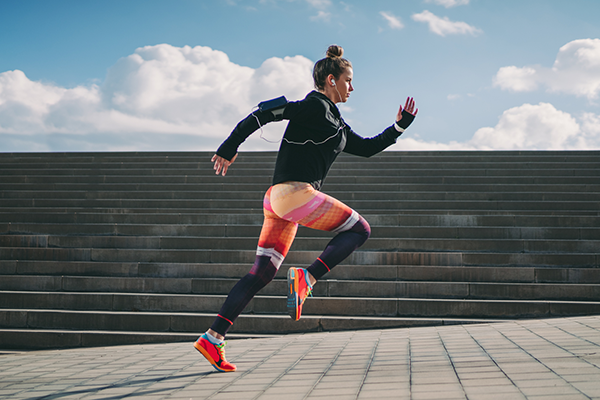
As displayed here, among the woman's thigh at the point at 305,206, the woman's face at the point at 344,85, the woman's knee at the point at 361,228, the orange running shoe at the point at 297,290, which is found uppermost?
the woman's face at the point at 344,85

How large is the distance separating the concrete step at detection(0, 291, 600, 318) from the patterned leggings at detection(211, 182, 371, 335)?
263 centimetres

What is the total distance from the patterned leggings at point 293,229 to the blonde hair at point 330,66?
2.20ft

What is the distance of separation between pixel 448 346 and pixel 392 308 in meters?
1.88

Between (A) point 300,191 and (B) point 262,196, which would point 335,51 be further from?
(B) point 262,196

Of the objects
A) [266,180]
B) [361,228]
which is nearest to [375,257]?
[361,228]

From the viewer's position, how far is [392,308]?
5293 millimetres

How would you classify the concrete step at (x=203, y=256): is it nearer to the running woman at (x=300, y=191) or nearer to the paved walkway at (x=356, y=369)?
the paved walkway at (x=356, y=369)

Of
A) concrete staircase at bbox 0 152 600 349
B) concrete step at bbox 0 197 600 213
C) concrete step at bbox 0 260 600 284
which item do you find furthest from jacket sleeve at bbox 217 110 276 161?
concrete step at bbox 0 197 600 213

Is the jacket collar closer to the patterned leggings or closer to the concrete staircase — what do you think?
the patterned leggings

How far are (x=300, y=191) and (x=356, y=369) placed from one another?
1088mm

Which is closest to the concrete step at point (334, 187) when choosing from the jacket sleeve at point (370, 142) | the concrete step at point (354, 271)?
the concrete step at point (354, 271)

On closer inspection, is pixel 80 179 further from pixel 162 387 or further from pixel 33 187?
pixel 162 387

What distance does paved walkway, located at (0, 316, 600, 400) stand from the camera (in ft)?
7.23

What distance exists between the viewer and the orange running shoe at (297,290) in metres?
2.62
